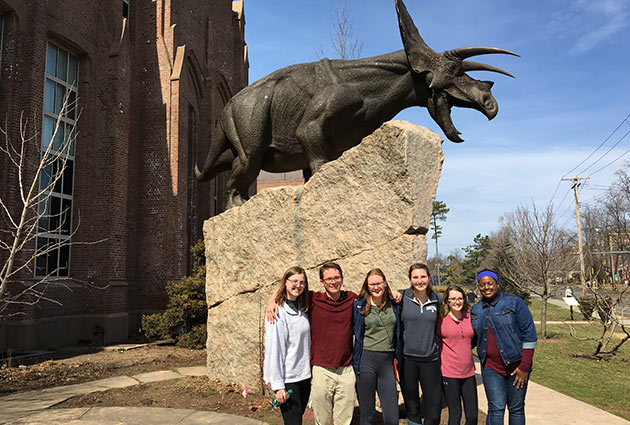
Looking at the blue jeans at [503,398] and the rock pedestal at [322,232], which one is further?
the rock pedestal at [322,232]

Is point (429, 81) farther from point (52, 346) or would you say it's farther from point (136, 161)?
point (136, 161)

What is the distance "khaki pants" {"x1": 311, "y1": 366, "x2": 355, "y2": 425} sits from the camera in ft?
10.0

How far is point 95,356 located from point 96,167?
5.68 m

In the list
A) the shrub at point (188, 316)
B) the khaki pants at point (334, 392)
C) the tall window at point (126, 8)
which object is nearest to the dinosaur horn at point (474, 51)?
the khaki pants at point (334, 392)

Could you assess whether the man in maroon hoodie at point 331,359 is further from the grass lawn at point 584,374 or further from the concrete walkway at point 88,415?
the grass lawn at point 584,374

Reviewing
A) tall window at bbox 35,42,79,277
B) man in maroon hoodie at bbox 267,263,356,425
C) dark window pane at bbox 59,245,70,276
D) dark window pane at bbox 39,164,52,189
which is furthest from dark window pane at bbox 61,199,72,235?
man in maroon hoodie at bbox 267,263,356,425

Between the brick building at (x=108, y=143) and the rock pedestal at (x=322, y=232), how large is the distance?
7639 millimetres

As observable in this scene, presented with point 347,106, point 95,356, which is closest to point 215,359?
point 347,106

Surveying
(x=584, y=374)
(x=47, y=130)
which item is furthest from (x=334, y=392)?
(x=47, y=130)

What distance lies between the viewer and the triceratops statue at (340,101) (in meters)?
4.70

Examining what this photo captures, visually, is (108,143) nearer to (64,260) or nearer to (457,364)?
(64,260)

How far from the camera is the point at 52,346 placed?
1159 cm

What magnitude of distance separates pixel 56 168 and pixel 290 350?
12163 mm

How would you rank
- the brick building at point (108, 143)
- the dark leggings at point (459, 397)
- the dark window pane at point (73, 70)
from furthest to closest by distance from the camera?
the dark window pane at point (73, 70) < the brick building at point (108, 143) < the dark leggings at point (459, 397)
